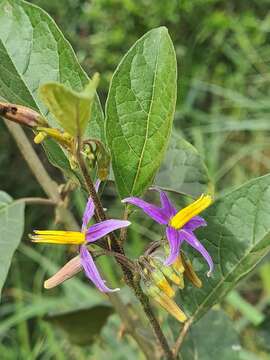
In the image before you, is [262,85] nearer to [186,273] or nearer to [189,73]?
[189,73]

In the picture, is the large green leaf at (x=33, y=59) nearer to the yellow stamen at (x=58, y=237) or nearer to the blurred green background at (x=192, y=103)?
the yellow stamen at (x=58, y=237)

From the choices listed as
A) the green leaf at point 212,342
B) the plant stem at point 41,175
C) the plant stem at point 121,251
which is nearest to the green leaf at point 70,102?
the plant stem at point 121,251

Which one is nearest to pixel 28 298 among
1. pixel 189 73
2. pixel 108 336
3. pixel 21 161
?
pixel 21 161

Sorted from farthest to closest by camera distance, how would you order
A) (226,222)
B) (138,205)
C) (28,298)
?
(28,298) → (226,222) → (138,205)

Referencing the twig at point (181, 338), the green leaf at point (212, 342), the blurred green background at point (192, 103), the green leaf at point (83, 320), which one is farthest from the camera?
the blurred green background at point (192, 103)

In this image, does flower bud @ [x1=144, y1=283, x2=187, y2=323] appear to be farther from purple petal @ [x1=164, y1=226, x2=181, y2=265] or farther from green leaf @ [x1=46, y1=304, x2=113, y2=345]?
green leaf @ [x1=46, y1=304, x2=113, y2=345]

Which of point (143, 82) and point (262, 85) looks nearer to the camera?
point (143, 82)
